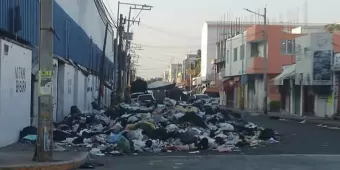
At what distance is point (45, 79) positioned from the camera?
14.5 meters

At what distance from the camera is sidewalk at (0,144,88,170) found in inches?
523

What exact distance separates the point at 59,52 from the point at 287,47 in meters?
42.6

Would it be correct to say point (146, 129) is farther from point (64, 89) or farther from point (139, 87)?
point (139, 87)

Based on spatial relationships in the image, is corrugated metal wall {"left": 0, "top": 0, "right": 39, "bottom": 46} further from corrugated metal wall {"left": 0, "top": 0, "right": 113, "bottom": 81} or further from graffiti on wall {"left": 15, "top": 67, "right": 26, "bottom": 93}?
graffiti on wall {"left": 15, "top": 67, "right": 26, "bottom": 93}

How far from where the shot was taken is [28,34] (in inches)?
844

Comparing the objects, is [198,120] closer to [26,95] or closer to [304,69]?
[26,95]

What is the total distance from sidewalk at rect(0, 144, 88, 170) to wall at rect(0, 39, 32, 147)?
3.37 ft

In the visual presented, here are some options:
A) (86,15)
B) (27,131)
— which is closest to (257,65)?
(86,15)

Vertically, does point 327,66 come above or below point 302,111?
above

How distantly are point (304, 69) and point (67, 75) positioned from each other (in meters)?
24.7

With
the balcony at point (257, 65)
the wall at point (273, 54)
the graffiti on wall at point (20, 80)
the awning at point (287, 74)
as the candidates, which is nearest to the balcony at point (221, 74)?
the wall at point (273, 54)

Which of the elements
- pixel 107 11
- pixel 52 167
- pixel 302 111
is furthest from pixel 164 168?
pixel 107 11

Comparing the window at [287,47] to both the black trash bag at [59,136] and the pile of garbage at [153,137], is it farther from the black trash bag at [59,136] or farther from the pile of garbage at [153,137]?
the black trash bag at [59,136]

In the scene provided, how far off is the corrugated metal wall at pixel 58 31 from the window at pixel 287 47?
74.1ft
